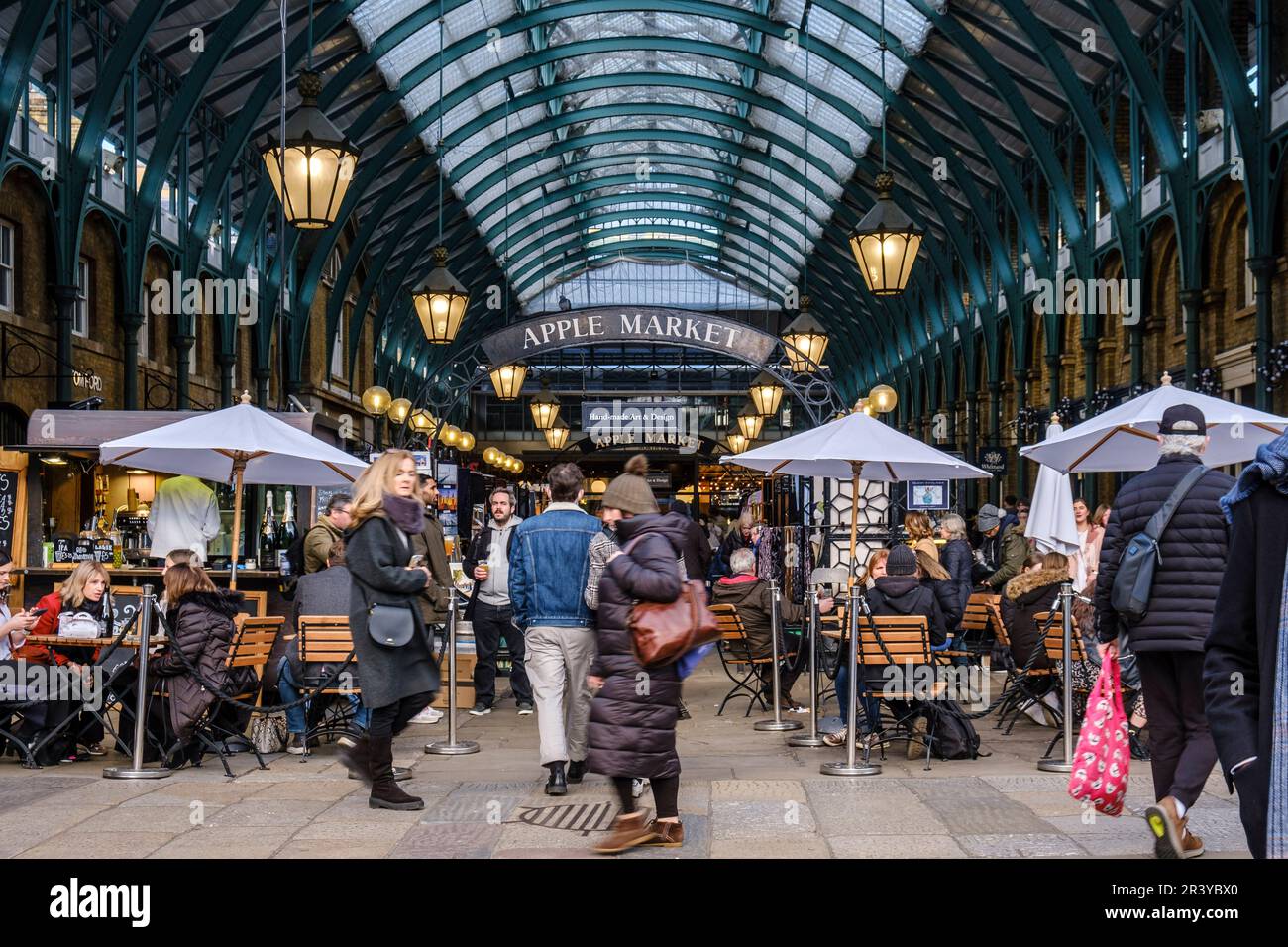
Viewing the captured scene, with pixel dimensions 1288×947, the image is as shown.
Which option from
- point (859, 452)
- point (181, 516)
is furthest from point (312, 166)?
point (859, 452)

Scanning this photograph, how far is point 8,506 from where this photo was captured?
14203mm

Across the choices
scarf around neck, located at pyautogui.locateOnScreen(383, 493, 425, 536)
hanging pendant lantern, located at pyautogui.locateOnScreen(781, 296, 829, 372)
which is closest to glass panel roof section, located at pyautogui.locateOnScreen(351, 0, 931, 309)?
hanging pendant lantern, located at pyautogui.locateOnScreen(781, 296, 829, 372)

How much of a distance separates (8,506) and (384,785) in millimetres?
8894

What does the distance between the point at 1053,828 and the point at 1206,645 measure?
347 centimetres

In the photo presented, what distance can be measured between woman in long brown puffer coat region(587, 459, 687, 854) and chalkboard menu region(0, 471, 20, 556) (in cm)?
1008

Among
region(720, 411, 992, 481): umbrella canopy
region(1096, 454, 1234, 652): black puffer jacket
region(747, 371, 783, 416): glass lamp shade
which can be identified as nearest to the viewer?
region(1096, 454, 1234, 652): black puffer jacket

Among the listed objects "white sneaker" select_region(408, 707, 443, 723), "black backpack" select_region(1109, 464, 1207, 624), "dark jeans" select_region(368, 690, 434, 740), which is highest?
"black backpack" select_region(1109, 464, 1207, 624)

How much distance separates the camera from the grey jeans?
297 inches

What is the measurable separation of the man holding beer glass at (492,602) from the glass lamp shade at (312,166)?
2.55 metres

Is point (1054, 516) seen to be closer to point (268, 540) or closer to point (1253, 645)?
point (1253, 645)

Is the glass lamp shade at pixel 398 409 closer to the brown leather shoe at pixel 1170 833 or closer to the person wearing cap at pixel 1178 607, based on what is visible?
the person wearing cap at pixel 1178 607

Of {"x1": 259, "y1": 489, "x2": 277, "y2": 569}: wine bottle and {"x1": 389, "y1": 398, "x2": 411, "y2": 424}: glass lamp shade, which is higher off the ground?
{"x1": 389, "y1": 398, "x2": 411, "y2": 424}: glass lamp shade

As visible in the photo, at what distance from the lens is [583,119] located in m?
29.9

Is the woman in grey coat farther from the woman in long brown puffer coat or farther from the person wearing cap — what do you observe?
the person wearing cap
